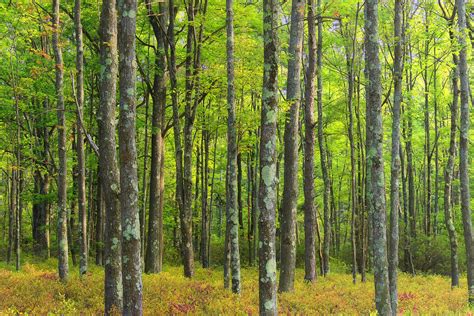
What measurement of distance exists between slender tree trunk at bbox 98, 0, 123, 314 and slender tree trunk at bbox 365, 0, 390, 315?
4.90 meters

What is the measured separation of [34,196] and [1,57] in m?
6.71

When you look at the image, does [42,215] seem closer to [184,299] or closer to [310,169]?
[310,169]

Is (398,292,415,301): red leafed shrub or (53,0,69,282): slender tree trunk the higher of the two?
(53,0,69,282): slender tree trunk

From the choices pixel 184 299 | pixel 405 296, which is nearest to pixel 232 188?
pixel 184 299

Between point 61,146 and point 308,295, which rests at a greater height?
point 61,146

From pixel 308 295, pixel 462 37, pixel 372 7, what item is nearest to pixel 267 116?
pixel 372 7

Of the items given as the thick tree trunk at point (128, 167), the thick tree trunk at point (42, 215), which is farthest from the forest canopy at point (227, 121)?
the thick tree trunk at point (42, 215)

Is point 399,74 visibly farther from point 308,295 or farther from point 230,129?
point 308,295

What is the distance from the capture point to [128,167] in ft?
22.2

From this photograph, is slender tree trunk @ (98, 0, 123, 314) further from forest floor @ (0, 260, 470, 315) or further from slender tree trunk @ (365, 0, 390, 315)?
slender tree trunk @ (365, 0, 390, 315)

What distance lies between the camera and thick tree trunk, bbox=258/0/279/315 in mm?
6500

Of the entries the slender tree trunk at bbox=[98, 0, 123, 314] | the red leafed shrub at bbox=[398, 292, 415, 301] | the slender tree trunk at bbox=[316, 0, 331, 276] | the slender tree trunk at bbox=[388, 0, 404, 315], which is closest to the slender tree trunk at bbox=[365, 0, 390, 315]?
the slender tree trunk at bbox=[388, 0, 404, 315]

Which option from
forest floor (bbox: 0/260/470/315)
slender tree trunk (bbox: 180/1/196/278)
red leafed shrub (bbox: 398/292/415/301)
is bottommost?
red leafed shrub (bbox: 398/292/415/301)

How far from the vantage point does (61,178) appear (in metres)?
12.0
